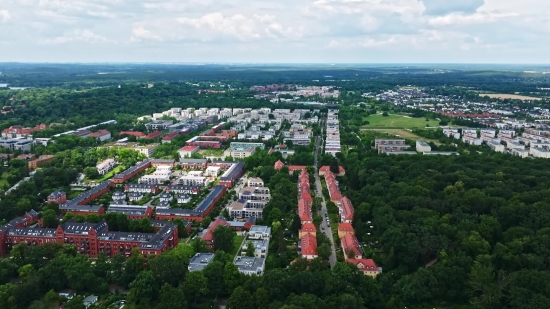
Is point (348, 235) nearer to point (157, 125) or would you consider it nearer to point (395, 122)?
point (157, 125)

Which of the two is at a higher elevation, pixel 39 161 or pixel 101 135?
pixel 101 135

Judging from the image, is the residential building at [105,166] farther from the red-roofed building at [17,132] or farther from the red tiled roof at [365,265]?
the red tiled roof at [365,265]

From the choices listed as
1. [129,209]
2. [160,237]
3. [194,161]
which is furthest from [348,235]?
[194,161]

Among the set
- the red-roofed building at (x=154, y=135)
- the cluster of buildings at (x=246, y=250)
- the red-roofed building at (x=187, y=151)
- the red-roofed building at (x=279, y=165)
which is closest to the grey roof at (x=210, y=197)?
the cluster of buildings at (x=246, y=250)

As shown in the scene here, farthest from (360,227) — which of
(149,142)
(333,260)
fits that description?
(149,142)

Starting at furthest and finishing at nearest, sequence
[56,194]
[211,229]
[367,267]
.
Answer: [56,194] < [211,229] < [367,267]

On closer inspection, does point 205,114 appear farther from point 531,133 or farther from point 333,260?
point 333,260

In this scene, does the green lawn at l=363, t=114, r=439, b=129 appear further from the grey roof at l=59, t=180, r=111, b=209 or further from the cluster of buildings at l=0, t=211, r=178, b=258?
the cluster of buildings at l=0, t=211, r=178, b=258
